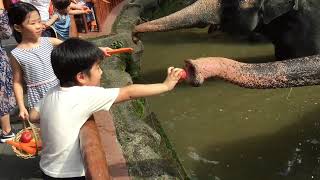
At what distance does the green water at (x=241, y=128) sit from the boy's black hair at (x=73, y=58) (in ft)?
7.32

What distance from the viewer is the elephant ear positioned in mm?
5816

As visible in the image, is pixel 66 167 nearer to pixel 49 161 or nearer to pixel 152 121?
pixel 49 161

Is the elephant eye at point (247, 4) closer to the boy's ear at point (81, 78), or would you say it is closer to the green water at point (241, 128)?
the green water at point (241, 128)

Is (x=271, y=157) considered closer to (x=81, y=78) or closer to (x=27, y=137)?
(x=27, y=137)

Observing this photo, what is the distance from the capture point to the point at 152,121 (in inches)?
206

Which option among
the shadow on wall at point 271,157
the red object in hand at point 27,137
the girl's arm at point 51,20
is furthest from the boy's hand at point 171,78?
the girl's arm at point 51,20

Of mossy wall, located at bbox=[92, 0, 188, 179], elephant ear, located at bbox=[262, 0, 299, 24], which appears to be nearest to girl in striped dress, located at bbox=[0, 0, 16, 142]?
mossy wall, located at bbox=[92, 0, 188, 179]

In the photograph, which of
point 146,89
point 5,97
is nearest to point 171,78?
point 146,89

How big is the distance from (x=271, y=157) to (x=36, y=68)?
2399 millimetres

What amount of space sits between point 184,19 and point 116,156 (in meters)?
3.04

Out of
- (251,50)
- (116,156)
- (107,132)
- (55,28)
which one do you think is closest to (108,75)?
(55,28)

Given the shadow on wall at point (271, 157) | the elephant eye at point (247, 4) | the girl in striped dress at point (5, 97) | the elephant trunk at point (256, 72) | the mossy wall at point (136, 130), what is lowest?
the shadow on wall at point (271, 157)

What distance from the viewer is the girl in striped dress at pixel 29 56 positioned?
396 centimetres

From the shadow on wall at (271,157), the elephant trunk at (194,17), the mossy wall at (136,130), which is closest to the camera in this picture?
the mossy wall at (136,130)
